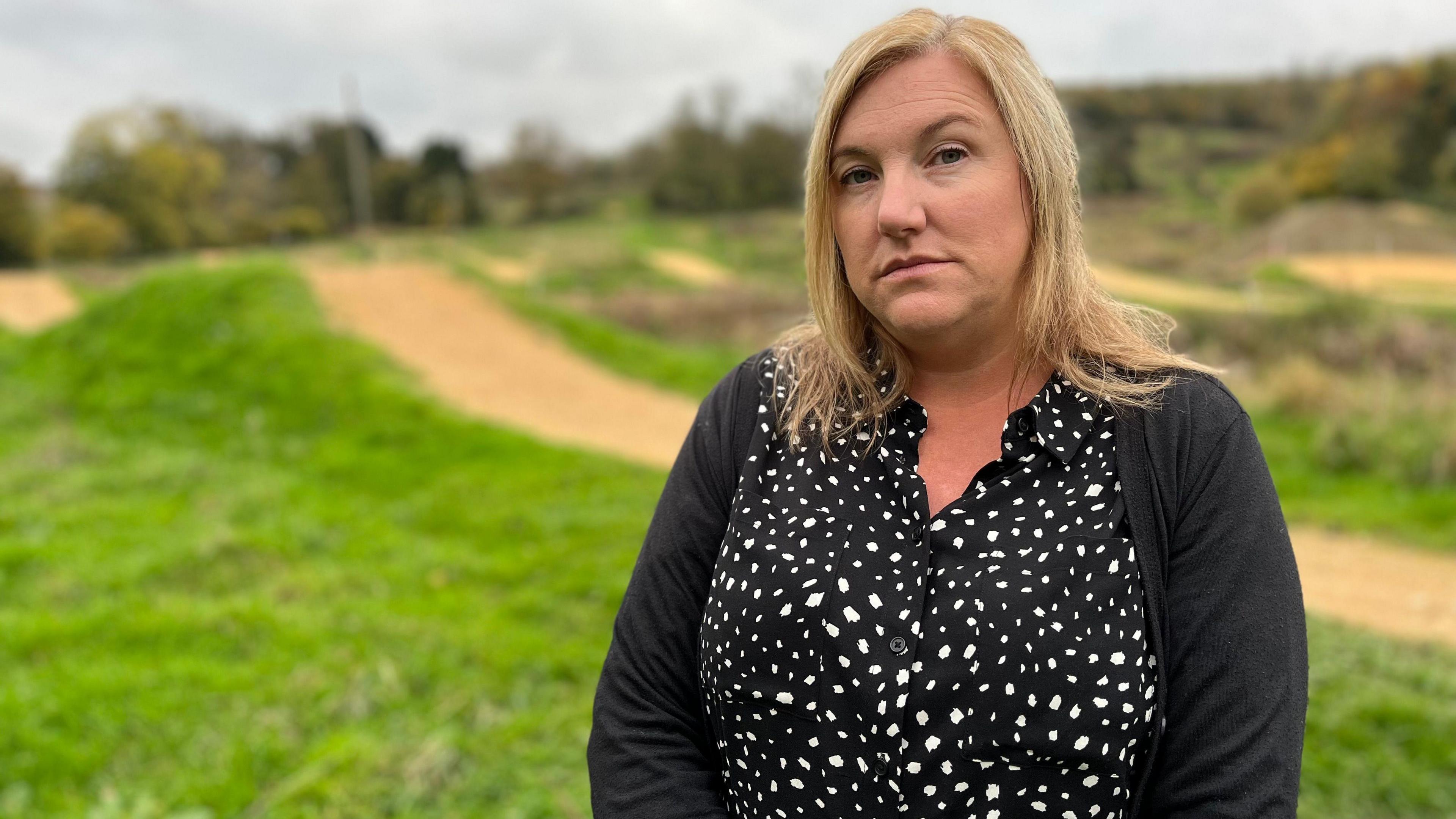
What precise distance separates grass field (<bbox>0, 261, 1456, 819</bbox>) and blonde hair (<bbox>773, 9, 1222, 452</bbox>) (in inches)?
87.5

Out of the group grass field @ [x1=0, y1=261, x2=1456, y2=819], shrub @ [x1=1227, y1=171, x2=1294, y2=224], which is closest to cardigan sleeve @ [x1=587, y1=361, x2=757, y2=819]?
grass field @ [x1=0, y1=261, x2=1456, y2=819]

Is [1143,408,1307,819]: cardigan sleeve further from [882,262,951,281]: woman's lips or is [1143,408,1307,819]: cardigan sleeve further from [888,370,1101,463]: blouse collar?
[882,262,951,281]: woman's lips

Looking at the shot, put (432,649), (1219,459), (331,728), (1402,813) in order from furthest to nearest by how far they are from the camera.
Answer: (432,649)
(331,728)
(1402,813)
(1219,459)

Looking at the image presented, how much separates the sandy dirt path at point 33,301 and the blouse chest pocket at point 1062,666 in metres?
20.2

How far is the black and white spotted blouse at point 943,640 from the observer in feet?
4.32

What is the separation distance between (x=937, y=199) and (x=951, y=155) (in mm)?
76

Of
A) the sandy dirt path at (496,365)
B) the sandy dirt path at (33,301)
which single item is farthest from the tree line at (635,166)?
the sandy dirt path at (496,365)

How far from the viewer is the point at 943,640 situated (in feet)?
4.39

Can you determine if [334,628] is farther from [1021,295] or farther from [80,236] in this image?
[80,236]

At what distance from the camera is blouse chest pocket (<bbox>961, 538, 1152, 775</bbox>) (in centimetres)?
130

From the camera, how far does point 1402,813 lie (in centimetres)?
319

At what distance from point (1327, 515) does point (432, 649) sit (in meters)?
5.53

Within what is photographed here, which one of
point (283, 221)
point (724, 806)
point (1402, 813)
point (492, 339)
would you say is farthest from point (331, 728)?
point (283, 221)

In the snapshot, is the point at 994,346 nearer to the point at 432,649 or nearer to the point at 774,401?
the point at 774,401
